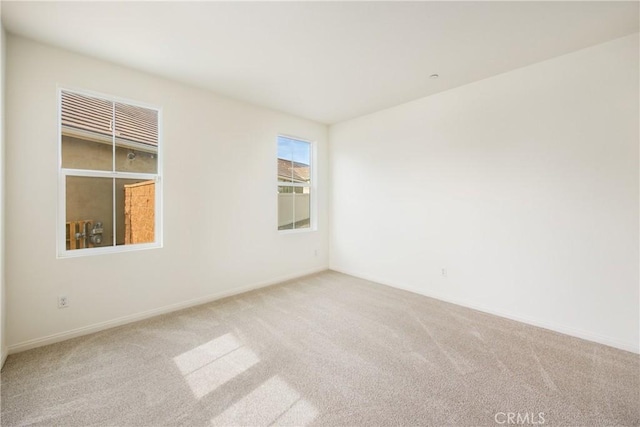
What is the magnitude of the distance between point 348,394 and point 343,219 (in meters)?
3.03

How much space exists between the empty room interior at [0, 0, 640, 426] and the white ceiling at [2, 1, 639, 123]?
2cm

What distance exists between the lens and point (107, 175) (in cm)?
256

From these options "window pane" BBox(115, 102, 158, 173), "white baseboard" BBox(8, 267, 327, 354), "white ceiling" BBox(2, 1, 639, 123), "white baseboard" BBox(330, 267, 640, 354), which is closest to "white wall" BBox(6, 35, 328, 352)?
"white baseboard" BBox(8, 267, 327, 354)

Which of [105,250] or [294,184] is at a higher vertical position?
[294,184]

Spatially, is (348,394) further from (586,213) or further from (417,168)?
(417,168)

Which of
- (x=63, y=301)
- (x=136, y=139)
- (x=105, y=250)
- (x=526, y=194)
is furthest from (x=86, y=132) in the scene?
(x=526, y=194)

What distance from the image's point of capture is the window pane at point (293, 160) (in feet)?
13.5

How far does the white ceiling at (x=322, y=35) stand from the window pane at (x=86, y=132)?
445 millimetres

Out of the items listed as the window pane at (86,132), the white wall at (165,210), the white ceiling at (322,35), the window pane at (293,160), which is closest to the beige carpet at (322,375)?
the white wall at (165,210)

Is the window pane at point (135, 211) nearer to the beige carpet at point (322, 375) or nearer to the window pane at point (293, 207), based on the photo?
the beige carpet at point (322, 375)

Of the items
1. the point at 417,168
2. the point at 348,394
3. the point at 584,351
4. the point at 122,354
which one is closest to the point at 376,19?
the point at 417,168

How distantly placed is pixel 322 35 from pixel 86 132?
2.35 meters

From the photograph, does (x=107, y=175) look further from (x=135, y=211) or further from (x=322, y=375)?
(x=322, y=375)

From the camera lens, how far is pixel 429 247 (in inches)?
137
